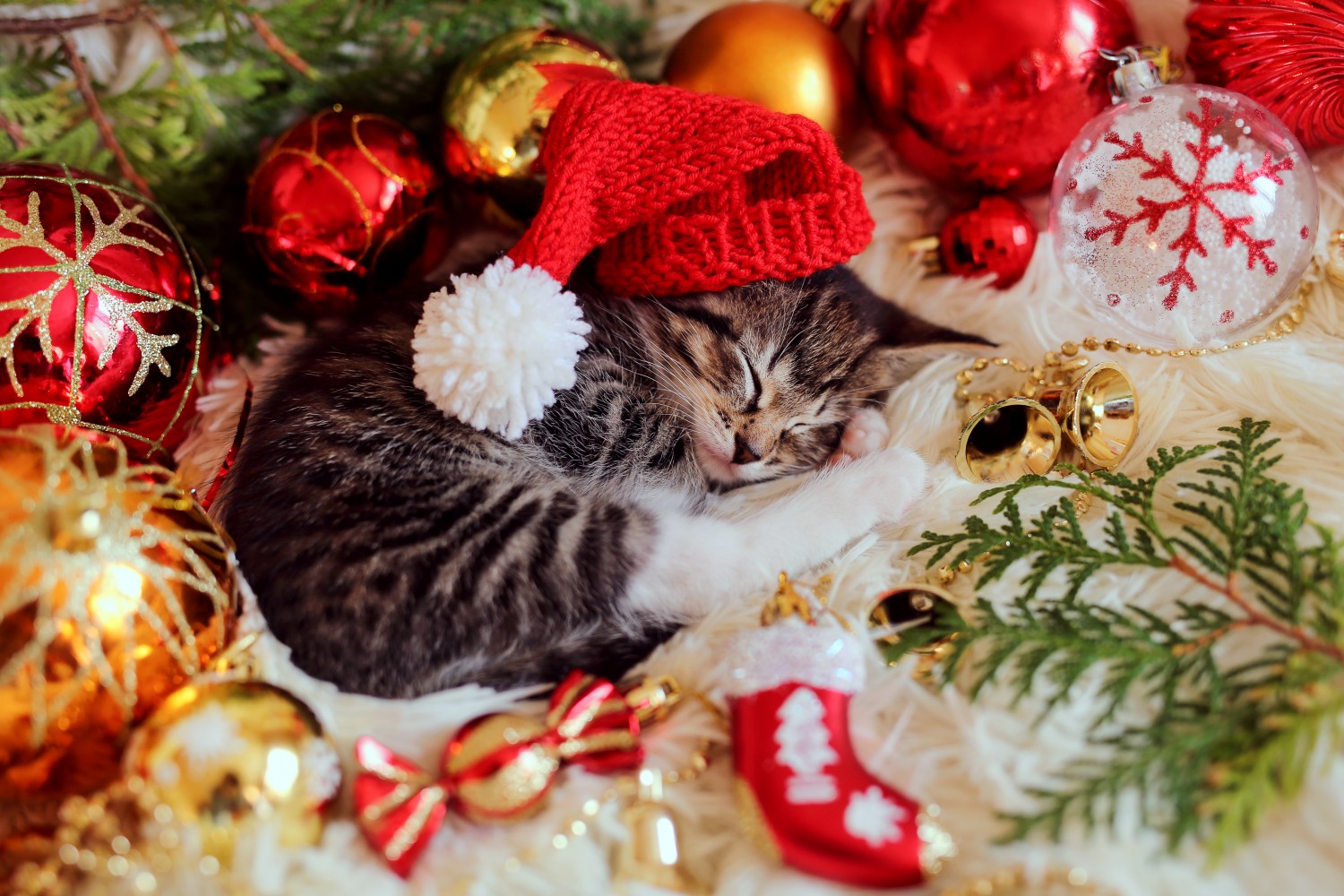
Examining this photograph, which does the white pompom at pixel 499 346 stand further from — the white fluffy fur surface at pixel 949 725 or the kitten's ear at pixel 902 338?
the kitten's ear at pixel 902 338

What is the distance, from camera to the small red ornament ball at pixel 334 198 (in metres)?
1.07

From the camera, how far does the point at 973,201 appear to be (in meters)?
1.21

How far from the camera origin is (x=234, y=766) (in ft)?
2.09

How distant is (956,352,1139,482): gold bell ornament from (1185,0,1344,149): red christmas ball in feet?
1.31

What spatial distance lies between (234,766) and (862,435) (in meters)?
0.75

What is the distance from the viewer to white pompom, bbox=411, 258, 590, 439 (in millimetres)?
828

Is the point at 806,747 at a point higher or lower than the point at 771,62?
lower

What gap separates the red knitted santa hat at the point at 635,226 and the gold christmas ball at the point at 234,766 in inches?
12.8

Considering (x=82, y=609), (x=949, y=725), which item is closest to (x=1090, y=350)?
(x=949, y=725)

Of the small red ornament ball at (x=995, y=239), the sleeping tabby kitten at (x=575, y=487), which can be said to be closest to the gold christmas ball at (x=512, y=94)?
the sleeping tabby kitten at (x=575, y=487)

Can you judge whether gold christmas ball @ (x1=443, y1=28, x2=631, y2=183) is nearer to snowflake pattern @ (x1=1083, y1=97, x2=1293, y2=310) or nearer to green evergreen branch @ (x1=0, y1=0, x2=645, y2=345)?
green evergreen branch @ (x1=0, y1=0, x2=645, y2=345)

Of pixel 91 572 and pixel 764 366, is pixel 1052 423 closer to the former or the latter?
pixel 764 366

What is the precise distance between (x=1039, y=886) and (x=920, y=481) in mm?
452

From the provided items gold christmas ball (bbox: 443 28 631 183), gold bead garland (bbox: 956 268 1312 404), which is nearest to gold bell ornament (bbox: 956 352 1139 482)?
gold bead garland (bbox: 956 268 1312 404)
